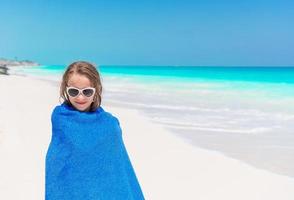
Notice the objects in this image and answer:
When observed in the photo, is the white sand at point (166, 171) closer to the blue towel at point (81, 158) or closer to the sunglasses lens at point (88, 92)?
the blue towel at point (81, 158)

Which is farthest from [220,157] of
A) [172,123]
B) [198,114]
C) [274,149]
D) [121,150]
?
[198,114]

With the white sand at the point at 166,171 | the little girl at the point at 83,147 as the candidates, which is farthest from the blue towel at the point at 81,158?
the white sand at the point at 166,171

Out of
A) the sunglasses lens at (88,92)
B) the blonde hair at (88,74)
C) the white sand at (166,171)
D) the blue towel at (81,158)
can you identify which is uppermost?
the white sand at (166,171)

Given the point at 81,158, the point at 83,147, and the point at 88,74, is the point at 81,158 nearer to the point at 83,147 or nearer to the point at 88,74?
the point at 83,147

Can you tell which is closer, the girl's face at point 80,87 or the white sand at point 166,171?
the girl's face at point 80,87

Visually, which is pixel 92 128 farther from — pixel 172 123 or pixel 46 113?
pixel 46 113

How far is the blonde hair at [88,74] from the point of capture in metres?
2.37

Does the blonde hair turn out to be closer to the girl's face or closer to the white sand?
the girl's face

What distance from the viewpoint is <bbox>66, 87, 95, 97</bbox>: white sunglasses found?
2334 mm

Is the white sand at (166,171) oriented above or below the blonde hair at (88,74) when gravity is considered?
above

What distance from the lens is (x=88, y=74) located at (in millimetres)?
2371

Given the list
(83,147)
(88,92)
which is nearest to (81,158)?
(83,147)

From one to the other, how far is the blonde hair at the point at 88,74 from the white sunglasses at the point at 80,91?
0.04 meters

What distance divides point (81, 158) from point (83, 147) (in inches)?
1.9
